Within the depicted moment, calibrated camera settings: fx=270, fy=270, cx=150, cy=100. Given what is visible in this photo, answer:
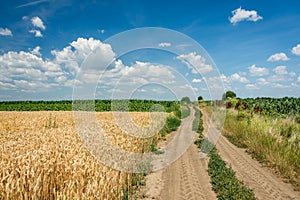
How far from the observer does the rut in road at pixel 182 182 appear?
24.1ft

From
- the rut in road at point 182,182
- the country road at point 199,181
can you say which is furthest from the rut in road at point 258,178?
the rut in road at point 182,182

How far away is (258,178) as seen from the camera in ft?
30.0

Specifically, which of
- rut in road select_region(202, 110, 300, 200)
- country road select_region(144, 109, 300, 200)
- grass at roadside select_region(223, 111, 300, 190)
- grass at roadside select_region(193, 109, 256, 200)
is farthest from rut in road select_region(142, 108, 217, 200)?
grass at roadside select_region(223, 111, 300, 190)

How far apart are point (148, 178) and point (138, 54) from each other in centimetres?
619

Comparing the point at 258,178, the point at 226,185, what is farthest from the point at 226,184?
the point at 258,178

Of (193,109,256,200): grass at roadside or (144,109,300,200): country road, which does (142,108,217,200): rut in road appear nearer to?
(144,109,300,200): country road

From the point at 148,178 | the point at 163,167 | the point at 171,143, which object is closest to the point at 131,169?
the point at 148,178

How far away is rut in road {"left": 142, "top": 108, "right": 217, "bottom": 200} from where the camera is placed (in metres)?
7.36

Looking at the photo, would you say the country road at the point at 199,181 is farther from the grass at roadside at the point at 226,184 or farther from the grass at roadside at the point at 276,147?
the grass at roadside at the point at 276,147

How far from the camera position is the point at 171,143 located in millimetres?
15766

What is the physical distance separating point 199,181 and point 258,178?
2148mm

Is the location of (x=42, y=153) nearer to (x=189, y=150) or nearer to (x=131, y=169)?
(x=131, y=169)

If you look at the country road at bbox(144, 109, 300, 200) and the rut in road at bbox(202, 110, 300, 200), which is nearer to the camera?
the country road at bbox(144, 109, 300, 200)

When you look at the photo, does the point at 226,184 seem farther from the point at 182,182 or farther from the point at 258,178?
the point at 258,178
